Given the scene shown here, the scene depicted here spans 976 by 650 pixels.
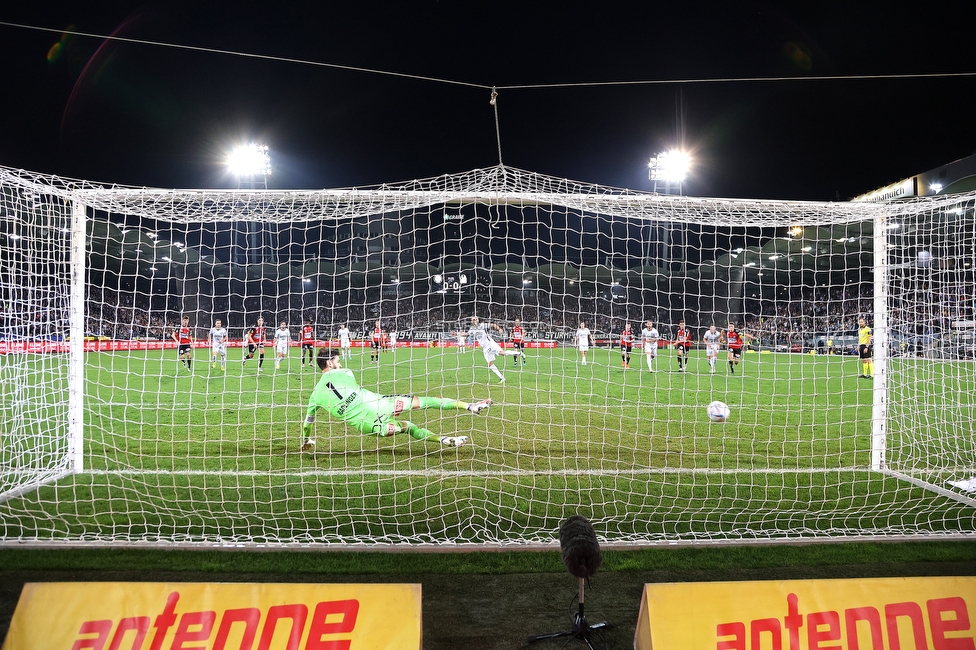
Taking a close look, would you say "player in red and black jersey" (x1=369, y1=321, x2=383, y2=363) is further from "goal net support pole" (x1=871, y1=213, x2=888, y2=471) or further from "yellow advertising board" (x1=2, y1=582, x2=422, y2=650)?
"yellow advertising board" (x1=2, y1=582, x2=422, y2=650)

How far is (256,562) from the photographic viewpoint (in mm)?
3545

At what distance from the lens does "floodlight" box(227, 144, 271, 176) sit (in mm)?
24516

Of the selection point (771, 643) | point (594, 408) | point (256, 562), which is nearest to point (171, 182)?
point (594, 408)

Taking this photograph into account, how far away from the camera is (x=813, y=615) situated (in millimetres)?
2350

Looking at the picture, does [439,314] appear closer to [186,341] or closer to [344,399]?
[186,341]

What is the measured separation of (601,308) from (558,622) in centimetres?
3164

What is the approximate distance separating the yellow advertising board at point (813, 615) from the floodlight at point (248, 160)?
25.9m

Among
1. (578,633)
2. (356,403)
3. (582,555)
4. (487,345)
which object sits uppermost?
(487,345)

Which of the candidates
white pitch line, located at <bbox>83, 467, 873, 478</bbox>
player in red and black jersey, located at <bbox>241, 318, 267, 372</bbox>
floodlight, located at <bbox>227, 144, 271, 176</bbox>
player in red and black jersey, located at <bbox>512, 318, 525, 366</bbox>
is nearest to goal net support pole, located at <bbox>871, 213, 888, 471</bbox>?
white pitch line, located at <bbox>83, 467, 873, 478</bbox>

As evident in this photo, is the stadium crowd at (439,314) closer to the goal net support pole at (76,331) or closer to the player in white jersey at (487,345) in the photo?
the player in white jersey at (487,345)

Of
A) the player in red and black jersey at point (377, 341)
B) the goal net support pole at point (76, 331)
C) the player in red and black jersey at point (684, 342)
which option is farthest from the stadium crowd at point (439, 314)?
the goal net support pole at point (76, 331)

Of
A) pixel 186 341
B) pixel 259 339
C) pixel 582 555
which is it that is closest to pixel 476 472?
pixel 582 555

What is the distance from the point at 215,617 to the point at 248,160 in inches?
999

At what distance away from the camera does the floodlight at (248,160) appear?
80.4ft
